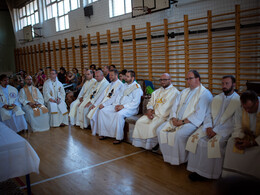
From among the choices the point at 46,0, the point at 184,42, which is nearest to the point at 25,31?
the point at 46,0

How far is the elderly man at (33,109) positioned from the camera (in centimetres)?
642

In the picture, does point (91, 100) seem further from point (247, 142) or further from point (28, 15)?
point (28, 15)

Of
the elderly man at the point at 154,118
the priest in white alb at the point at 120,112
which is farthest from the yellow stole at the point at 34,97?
the elderly man at the point at 154,118

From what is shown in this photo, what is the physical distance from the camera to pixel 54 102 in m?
6.86

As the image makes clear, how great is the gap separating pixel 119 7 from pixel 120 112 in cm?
528

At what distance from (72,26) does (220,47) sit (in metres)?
8.04

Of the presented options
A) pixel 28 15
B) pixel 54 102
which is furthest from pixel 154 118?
pixel 28 15

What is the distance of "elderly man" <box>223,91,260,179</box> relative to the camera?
2.91 meters

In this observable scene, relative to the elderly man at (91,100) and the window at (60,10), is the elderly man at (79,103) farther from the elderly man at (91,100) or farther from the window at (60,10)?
the window at (60,10)

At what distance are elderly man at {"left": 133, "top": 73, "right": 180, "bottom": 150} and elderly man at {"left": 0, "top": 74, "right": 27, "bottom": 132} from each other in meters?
3.25

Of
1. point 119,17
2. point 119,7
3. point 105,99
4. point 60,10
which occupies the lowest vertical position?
point 105,99

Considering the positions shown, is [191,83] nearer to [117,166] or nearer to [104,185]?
[117,166]

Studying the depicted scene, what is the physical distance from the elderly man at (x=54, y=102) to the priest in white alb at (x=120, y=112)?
1.73 m

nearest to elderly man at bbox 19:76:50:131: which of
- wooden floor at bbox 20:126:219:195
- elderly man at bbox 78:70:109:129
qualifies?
elderly man at bbox 78:70:109:129
